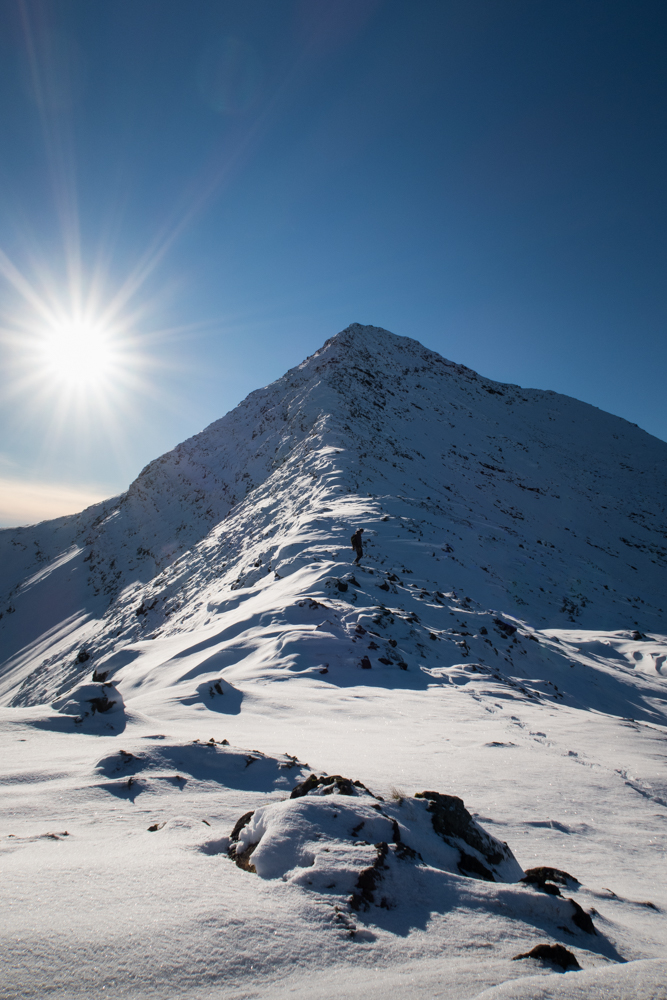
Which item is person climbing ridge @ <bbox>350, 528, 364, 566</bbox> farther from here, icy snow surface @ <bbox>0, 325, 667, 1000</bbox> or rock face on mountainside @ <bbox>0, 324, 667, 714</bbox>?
icy snow surface @ <bbox>0, 325, 667, 1000</bbox>

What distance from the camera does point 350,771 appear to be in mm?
4066

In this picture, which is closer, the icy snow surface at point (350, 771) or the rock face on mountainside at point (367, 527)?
the icy snow surface at point (350, 771)

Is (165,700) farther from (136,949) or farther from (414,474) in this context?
(414,474)

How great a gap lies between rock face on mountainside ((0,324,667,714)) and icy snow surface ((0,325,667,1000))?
0.20 metres

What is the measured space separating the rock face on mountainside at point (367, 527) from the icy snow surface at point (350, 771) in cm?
20

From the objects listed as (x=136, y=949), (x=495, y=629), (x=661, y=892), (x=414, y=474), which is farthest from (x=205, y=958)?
(x=414, y=474)

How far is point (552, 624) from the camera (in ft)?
45.4

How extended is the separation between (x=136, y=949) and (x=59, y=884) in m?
0.64

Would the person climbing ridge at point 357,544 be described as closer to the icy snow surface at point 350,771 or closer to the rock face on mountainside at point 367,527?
the rock face on mountainside at point 367,527

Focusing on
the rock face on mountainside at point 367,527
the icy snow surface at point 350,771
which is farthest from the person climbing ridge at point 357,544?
A: the icy snow surface at point 350,771

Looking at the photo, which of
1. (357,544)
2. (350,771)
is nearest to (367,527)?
(357,544)

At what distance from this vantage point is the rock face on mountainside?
12.7 m

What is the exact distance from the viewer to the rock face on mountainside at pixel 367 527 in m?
12.7

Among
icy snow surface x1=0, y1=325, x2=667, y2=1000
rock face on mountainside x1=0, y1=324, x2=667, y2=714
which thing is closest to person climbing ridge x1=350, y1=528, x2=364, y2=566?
rock face on mountainside x1=0, y1=324, x2=667, y2=714
